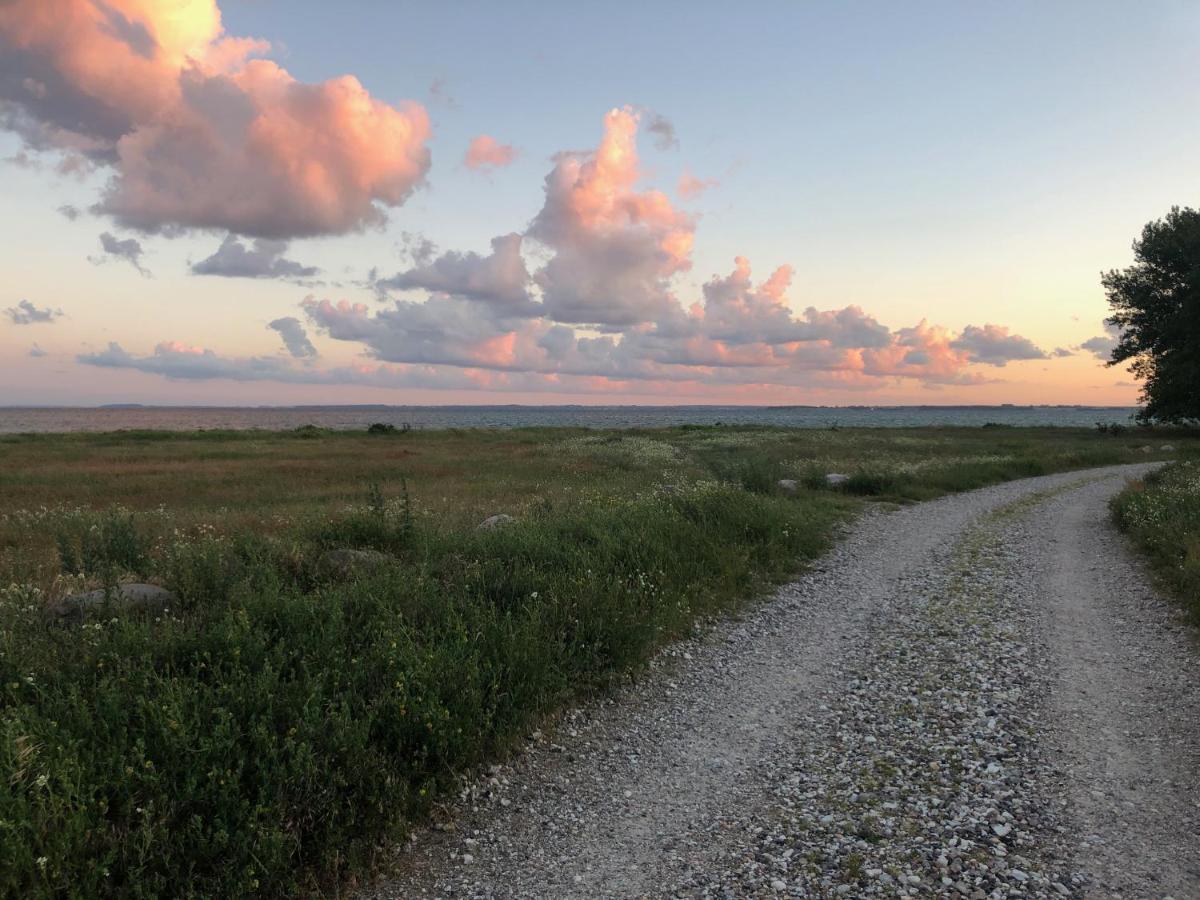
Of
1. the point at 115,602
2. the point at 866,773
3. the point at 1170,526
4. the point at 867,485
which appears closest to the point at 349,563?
the point at 115,602

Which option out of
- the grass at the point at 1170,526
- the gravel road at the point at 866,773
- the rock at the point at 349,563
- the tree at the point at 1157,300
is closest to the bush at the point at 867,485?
the grass at the point at 1170,526

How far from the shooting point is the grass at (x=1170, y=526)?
1206 centimetres

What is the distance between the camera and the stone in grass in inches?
320

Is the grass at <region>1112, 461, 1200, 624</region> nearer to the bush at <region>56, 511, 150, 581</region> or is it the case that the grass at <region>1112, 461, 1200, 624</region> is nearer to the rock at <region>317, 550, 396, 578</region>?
the rock at <region>317, 550, 396, 578</region>

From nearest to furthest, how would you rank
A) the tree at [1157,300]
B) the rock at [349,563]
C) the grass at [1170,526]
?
the rock at [349,563], the grass at [1170,526], the tree at [1157,300]

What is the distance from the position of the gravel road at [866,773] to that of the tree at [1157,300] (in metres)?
50.3

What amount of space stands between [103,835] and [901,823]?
18.6 feet

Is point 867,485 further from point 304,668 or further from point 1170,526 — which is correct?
point 304,668

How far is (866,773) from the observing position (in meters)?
6.32

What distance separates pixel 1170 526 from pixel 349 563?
17.4 metres

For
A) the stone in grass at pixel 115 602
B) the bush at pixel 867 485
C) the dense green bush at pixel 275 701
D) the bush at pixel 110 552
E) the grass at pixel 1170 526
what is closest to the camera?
the dense green bush at pixel 275 701

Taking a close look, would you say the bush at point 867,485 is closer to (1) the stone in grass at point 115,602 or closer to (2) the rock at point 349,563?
(2) the rock at point 349,563

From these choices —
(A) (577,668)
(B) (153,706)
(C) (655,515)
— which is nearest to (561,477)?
(C) (655,515)

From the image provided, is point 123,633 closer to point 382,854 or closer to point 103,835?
point 103,835
